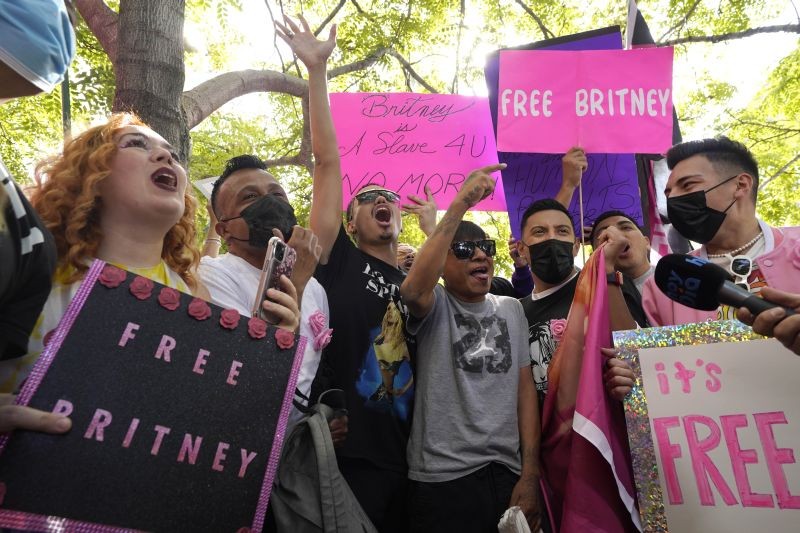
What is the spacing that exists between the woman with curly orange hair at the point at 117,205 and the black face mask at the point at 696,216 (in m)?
1.94

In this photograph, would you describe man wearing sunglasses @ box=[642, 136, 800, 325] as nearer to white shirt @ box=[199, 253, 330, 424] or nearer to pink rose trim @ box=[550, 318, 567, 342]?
pink rose trim @ box=[550, 318, 567, 342]

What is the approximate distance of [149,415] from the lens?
1.41 metres

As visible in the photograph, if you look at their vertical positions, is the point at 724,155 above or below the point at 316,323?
above

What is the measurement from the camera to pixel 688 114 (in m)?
10.1

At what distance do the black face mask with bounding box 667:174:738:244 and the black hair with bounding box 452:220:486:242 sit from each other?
948mm

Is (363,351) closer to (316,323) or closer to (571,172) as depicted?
(316,323)

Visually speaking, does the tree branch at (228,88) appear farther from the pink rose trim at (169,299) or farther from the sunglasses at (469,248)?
the pink rose trim at (169,299)

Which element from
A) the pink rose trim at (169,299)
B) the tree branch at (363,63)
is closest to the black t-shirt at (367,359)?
the pink rose trim at (169,299)

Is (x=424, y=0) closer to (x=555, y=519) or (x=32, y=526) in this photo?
(x=555, y=519)

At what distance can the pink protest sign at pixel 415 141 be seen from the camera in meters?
4.04

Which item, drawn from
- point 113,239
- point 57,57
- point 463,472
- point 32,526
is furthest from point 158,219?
point 463,472

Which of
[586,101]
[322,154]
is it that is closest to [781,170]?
[586,101]

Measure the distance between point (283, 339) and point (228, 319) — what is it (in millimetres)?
170

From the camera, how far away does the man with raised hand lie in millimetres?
2359
